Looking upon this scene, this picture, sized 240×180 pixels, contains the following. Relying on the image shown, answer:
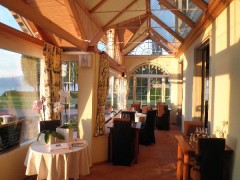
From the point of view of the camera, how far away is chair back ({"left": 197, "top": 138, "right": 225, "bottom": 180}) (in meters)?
3.17

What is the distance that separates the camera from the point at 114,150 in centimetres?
524

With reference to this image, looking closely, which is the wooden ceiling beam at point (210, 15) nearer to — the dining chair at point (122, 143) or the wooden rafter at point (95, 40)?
the wooden rafter at point (95, 40)

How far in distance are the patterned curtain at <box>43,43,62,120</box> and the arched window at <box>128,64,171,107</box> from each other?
24.3 ft

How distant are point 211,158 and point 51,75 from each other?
10.8 feet

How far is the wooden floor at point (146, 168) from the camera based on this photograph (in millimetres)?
4582

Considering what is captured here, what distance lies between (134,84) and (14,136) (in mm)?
8544

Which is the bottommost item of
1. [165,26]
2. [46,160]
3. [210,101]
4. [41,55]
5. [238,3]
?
[46,160]

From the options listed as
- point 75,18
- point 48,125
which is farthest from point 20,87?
point 75,18

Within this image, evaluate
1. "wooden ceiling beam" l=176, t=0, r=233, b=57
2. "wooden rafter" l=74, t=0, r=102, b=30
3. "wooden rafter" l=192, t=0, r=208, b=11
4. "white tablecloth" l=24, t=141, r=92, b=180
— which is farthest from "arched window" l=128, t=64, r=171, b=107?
"white tablecloth" l=24, t=141, r=92, b=180

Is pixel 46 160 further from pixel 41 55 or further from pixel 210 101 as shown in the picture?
pixel 210 101

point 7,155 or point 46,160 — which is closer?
point 46,160

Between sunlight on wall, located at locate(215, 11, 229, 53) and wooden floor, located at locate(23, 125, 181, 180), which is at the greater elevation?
sunlight on wall, located at locate(215, 11, 229, 53)

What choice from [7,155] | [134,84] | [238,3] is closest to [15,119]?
[7,155]

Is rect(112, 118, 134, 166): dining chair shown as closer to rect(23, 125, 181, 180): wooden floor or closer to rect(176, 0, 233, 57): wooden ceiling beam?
rect(23, 125, 181, 180): wooden floor
